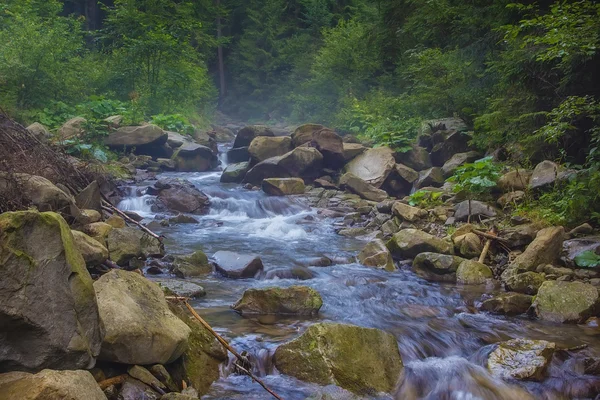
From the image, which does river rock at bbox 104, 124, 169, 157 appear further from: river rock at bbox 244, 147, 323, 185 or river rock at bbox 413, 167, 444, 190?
river rock at bbox 413, 167, 444, 190

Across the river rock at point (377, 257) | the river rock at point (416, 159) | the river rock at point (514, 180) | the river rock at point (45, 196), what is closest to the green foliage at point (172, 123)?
the river rock at point (416, 159)

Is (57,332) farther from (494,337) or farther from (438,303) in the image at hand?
(438,303)

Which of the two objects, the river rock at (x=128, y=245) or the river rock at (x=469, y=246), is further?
the river rock at (x=469, y=246)

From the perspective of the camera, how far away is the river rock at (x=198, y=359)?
4262 mm

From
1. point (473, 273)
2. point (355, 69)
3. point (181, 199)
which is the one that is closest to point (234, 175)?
point (181, 199)

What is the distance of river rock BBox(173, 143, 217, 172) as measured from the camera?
18.4 m

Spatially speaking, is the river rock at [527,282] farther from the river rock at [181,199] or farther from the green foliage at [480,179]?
the river rock at [181,199]

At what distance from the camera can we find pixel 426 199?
1161cm

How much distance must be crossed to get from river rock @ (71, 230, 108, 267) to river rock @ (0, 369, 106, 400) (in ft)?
8.63

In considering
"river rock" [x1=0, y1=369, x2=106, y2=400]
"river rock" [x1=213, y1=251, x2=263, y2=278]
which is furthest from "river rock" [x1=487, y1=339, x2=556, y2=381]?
"river rock" [x1=213, y1=251, x2=263, y2=278]

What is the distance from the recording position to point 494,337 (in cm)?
→ 585

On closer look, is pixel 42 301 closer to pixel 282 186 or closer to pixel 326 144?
pixel 282 186

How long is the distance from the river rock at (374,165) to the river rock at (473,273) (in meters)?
6.98

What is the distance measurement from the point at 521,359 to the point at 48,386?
4276 mm
